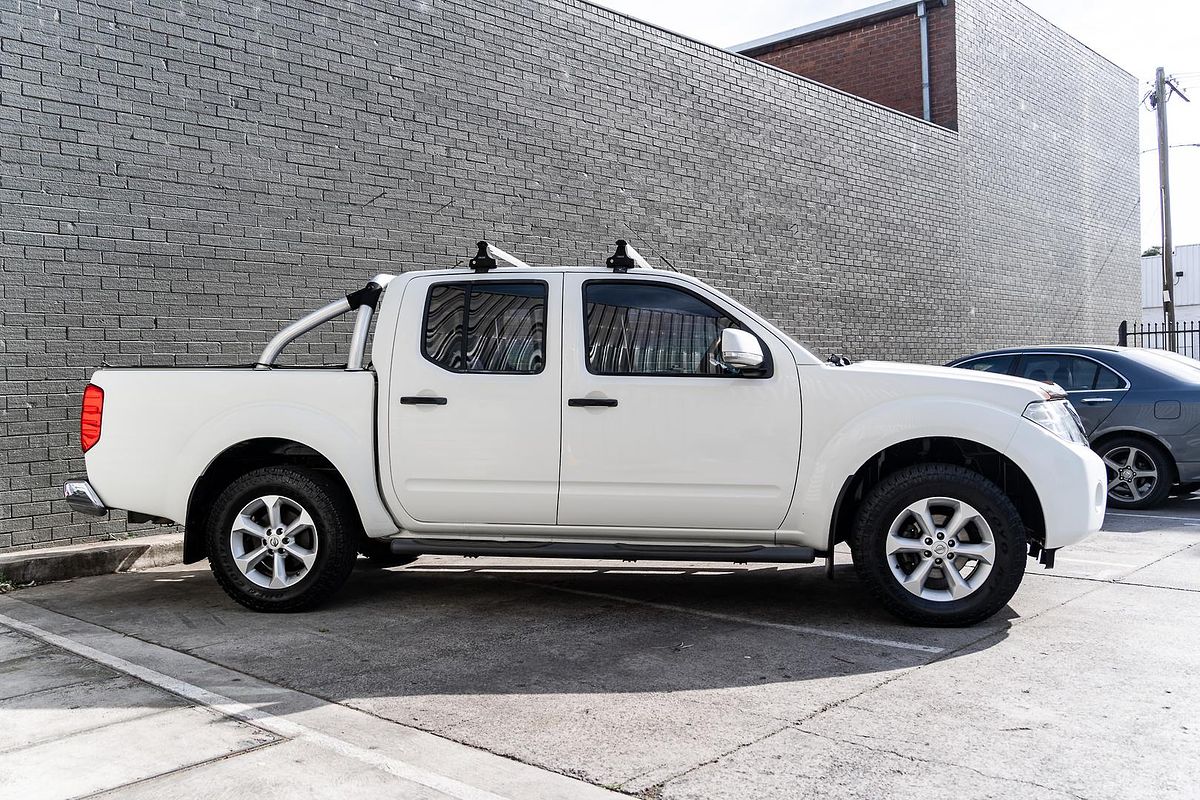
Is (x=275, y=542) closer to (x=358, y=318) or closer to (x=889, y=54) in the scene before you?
(x=358, y=318)

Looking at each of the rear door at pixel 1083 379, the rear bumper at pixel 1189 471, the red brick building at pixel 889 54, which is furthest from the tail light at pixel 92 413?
the red brick building at pixel 889 54

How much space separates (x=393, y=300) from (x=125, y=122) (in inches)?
129

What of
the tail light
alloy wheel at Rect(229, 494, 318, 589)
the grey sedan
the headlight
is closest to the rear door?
the grey sedan

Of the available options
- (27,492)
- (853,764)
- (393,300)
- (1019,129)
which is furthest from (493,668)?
(1019,129)

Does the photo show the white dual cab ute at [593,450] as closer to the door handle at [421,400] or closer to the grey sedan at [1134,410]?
the door handle at [421,400]

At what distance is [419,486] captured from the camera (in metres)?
6.27

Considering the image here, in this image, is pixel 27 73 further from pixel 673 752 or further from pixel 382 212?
pixel 673 752

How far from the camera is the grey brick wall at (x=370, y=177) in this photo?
779 cm

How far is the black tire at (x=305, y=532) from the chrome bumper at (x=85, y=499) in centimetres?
71

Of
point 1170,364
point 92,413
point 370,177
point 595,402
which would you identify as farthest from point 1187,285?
point 92,413

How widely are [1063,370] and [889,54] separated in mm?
10324

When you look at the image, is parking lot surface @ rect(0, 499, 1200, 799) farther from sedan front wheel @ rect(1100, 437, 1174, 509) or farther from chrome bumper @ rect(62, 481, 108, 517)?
sedan front wheel @ rect(1100, 437, 1174, 509)

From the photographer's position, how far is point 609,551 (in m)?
6.01

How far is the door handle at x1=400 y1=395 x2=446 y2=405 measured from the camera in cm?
621
